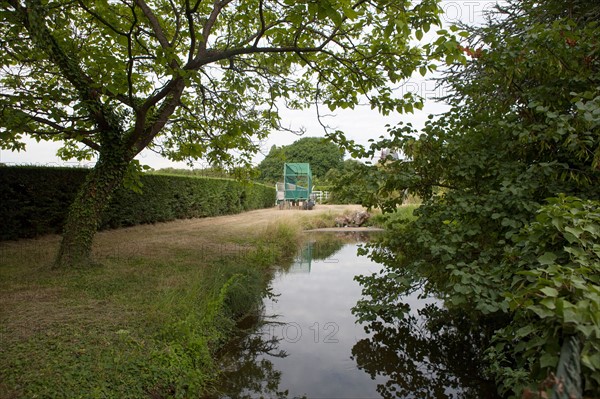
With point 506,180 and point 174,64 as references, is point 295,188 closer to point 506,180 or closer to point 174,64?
point 174,64

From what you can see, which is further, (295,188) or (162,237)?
(295,188)

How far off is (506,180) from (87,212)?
588cm

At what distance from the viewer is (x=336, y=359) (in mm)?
4441

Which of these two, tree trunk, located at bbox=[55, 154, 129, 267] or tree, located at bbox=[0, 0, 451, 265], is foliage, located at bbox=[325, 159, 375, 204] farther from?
tree trunk, located at bbox=[55, 154, 129, 267]

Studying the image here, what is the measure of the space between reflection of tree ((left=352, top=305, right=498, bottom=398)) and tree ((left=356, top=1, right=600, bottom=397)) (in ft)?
1.34

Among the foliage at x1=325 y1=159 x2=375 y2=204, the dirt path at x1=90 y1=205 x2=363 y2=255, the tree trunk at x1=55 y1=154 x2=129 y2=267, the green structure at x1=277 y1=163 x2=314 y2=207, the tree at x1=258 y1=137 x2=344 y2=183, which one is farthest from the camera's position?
the tree at x1=258 y1=137 x2=344 y2=183

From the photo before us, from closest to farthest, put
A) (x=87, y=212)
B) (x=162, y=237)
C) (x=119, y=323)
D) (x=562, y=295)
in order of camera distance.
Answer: (x=562, y=295), (x=119, y=323), (x=87, y=212), (x=162, y=237)

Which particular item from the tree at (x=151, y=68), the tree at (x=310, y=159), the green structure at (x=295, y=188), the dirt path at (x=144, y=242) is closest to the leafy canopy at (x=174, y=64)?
the tree at (x=151, y=68)

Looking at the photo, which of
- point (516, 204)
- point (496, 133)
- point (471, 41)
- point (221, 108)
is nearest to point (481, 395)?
point (516, 204)

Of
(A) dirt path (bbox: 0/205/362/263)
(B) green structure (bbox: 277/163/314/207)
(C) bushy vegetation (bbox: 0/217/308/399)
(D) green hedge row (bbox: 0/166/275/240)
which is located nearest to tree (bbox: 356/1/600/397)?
(C) bushy vegetation (bbox: 0/217/308/399)

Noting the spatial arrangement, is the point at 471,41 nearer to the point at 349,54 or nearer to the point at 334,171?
the point at 349,54

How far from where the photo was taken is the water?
376cm

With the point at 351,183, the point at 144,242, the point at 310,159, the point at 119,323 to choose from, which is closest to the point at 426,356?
the point at 351,183

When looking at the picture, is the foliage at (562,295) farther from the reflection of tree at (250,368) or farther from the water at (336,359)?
the reflection of tree at (250,368)
